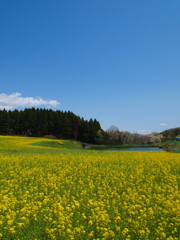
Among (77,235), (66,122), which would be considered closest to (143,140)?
(66,122)

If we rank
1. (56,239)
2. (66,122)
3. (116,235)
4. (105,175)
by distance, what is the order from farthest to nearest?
(66,122)
(105,175)
(116,235)
(56,239)

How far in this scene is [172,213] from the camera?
708 centimetres

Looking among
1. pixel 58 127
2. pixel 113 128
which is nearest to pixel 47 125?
pixel 58 127

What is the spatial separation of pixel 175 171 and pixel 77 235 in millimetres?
11154

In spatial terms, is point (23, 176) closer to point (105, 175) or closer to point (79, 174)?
point (79, 174)

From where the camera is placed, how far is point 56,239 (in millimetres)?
5574

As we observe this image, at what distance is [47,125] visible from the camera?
79.6 metres

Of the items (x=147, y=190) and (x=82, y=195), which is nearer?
(x=82, y=195)

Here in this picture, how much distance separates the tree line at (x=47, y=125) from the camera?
260 feet

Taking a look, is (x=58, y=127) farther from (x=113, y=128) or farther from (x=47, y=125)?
(x=113, y=128)

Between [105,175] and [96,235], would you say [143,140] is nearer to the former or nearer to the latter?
[105,175]

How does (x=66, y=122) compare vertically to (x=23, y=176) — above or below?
above

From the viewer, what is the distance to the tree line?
79.1 meters

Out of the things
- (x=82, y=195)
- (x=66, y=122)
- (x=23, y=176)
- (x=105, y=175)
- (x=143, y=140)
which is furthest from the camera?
(x=143, y=140)
